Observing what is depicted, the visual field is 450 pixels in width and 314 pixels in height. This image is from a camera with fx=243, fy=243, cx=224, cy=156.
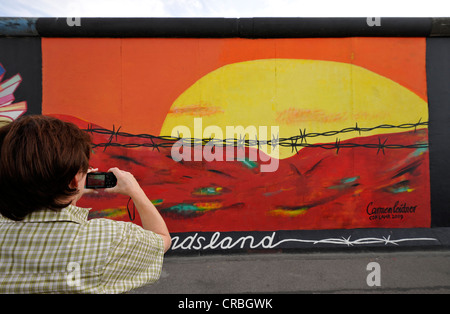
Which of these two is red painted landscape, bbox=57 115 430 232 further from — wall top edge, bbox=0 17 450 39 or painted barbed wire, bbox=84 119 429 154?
wall top edge, bbox=0 17 450 39

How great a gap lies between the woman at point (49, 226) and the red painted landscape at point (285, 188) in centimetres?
342

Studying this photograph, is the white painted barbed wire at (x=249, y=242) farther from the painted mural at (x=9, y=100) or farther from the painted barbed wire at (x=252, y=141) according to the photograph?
the painted mural at (x=9, y=100)

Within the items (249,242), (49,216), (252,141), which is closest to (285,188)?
(252,141)

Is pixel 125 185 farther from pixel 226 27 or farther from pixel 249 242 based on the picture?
pixel 226 27

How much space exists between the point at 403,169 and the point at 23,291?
5.26m

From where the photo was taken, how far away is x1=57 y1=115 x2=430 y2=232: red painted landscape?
425cm

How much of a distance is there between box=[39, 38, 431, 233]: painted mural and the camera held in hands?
3.04 metres

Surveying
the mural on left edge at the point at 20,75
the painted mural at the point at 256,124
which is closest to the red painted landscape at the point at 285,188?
the painted mural at the point at 256,124

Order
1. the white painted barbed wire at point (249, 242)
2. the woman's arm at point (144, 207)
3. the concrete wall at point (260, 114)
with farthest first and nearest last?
the concrete wall at point (260, 114)
the white painted barbed wire at point (249, 242)
the woman's arm at point (144, 207)

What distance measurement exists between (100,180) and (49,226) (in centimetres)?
43

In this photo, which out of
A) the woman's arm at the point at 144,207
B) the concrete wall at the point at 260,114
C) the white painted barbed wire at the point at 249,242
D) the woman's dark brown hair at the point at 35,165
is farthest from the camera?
the concrete wall at the point at 260,114

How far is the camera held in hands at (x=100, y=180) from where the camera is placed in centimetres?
120

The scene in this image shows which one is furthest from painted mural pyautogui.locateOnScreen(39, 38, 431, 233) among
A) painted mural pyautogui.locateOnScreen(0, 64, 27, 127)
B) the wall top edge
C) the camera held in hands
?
the camera held in hands

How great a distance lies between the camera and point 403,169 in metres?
4.36
